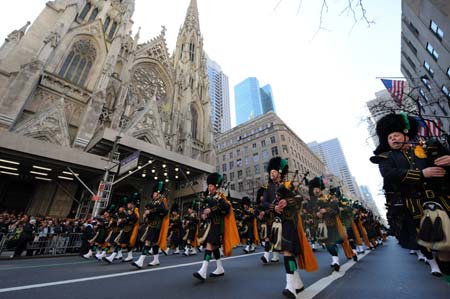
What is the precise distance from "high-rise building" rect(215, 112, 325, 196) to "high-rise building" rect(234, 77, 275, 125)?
7273cm

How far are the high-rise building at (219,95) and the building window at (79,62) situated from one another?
68.2 metres

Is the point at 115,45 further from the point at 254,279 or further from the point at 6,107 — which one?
the point at 254,279

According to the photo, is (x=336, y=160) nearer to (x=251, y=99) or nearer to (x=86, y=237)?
(x=251, y=99)

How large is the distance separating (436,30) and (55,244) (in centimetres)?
3188

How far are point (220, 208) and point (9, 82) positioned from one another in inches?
919

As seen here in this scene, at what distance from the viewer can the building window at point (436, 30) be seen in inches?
616

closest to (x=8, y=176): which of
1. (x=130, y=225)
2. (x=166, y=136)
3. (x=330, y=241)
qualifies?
(x=166, y=136)

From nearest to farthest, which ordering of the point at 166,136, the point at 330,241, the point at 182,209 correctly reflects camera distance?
the point at 330,241
the point at 182,209
the point at 166,136

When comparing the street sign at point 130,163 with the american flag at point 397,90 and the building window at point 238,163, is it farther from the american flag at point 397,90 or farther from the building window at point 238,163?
the building window at point 238,163

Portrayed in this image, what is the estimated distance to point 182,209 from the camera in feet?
77.7

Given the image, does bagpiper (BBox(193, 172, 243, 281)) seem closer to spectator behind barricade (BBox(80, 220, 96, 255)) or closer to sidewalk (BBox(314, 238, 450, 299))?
sidewalk (BBox(314, 238, 450, 299))

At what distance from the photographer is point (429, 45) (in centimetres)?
1788

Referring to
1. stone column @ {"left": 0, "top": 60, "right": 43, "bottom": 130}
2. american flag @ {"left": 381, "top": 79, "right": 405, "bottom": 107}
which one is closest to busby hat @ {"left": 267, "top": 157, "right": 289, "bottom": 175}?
american flag @ {"left": 381, "top": 79, "right": 405, "bottom": 107}

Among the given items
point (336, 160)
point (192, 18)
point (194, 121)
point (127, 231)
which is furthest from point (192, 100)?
point (336, 160)
